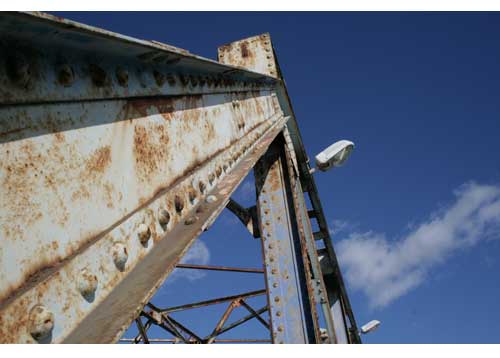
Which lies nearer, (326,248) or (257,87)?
(257,87)

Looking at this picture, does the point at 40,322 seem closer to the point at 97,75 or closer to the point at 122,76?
the point at 97,75

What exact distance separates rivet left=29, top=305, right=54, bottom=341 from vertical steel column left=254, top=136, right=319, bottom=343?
2.79 meters

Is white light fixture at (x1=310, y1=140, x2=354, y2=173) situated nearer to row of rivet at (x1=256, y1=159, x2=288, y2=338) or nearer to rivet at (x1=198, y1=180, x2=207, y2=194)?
row of rivet at (x1=256, y1=159, x2=288, y2=338)

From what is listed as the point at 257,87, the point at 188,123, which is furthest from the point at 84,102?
the point at 257,87

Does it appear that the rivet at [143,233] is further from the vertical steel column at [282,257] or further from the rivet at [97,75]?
the vertical steel column at [282,257]

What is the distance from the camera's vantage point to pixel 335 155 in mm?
5582

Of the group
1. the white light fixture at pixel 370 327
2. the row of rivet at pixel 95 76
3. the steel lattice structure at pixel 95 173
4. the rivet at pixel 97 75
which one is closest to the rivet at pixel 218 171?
the steel lattice structure at pixel 95 173

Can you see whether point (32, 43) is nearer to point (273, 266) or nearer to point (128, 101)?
point (128, 101)

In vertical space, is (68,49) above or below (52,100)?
above

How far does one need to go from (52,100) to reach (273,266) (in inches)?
122

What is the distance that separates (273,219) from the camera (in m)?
4.33

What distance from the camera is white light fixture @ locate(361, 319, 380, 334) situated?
35.1 ft

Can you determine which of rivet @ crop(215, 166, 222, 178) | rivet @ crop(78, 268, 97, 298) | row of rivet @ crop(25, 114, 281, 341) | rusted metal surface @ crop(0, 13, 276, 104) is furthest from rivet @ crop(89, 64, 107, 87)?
rivet @ crop(215, 166, 222, 178)

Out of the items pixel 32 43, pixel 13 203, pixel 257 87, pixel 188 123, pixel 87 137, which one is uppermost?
pixel 257 87
